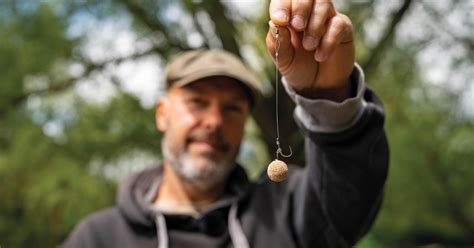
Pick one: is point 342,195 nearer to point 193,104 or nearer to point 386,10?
point 193,104

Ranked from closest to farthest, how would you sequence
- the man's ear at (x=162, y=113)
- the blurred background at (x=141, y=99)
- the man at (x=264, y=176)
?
the man at (x=264, y=176)
the man's ear at (x=162, y=113)
the blurred background at (x=141, y=99)

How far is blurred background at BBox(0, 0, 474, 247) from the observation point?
219cm

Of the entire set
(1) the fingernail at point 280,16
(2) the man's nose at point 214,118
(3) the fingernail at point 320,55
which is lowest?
(2) the man's nose at point 214,118

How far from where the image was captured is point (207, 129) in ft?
4.08

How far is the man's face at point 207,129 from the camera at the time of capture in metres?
1.25

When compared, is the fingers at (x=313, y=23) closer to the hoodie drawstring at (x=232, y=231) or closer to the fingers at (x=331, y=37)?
the fingers at (x=331, y=37)

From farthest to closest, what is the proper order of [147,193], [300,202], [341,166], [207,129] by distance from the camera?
1. [147,193]
2. [207,129]
3. [300,202]
4. [341,166]

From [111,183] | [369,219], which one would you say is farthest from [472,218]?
[369,219]

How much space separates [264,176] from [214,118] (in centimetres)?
20

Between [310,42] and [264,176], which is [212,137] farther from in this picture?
[310,42]

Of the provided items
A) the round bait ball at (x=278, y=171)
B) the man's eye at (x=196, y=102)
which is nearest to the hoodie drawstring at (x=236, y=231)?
the man's eye at (x=196, y=102)

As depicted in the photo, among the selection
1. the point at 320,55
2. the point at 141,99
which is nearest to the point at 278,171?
the point at 320,55

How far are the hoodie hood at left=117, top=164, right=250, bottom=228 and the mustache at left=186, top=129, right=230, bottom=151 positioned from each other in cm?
11

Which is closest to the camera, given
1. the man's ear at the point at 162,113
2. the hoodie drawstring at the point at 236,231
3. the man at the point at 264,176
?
the man at the point at 264,176
